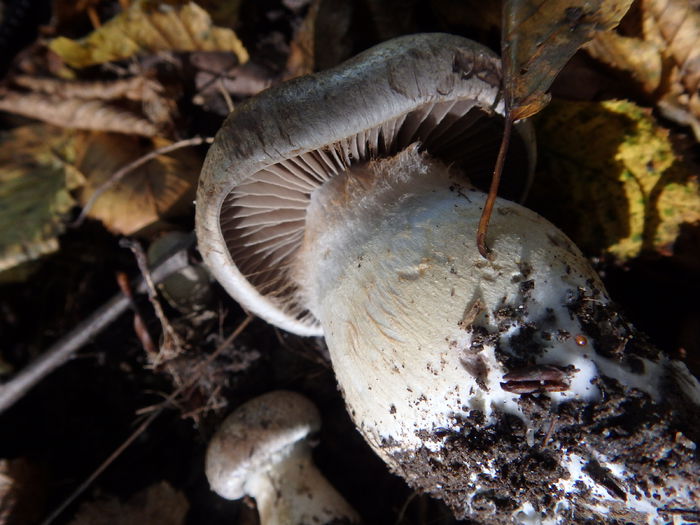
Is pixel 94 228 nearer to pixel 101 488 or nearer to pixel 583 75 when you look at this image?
pixel 101 488

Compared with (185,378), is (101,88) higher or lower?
higher

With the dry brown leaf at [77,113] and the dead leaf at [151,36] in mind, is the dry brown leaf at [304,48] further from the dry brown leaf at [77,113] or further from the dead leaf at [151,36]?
the dry brown leaf at [77,113]

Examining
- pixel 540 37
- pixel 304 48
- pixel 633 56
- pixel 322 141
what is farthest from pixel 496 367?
pixel 304 48

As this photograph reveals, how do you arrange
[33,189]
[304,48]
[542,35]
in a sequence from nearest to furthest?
[542,35]
[304,48]
[33,189]

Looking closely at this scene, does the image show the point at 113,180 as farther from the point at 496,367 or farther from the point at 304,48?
the point at 496,367

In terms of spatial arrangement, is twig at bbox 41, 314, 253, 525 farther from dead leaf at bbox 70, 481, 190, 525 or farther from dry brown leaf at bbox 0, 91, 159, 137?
dry brown leaf at bbox 0, 91, 159, 137

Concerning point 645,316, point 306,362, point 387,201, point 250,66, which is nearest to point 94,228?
point 250,66
